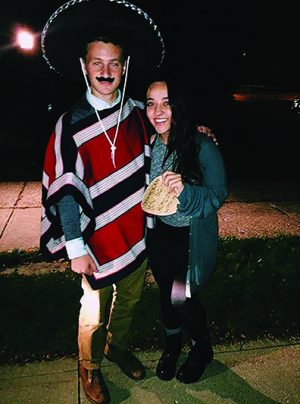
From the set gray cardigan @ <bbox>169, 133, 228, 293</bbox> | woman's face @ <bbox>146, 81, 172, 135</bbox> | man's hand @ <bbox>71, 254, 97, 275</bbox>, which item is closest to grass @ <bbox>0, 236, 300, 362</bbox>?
gray cardigan @ <bbox>169, 133, 228, 293</bbox>

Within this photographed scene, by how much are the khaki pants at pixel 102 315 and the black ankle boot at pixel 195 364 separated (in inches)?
17.9

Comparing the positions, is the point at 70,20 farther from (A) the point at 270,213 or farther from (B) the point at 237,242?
(A) the point at 270,213

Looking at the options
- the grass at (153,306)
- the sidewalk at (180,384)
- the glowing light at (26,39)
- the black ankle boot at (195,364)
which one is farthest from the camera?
the glowing light at (26,39)

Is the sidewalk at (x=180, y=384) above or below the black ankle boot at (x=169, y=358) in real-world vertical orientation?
below

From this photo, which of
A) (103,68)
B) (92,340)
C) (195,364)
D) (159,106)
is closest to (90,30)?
(103,68)

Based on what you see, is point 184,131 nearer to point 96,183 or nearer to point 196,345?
point 96,183

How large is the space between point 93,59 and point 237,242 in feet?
10.4

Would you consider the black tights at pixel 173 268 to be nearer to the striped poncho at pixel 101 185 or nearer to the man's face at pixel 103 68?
the striped poncho at pixel 101 185

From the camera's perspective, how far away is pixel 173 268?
8.42ft

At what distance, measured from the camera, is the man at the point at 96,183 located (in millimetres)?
2199

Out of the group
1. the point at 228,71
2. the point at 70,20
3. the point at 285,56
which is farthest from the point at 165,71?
the point at 285,56

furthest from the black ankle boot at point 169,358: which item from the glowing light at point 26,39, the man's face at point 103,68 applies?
the glowing light at point 26,39

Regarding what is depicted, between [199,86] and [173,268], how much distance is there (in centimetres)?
383

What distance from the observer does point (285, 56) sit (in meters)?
36.6
